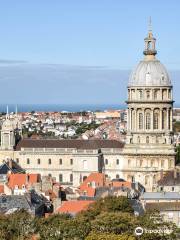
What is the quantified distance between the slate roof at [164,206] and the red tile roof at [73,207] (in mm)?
3897

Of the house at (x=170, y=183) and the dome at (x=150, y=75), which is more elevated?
the dome at (x=150, y=75)

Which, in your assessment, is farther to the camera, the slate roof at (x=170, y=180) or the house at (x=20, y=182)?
the slate roof at (x=170, y=180)

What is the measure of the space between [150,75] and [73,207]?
75.9ft

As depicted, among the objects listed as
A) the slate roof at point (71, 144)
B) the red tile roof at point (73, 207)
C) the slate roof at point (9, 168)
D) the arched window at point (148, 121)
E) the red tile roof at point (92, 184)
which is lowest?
the red tile roof at point (73, 207)

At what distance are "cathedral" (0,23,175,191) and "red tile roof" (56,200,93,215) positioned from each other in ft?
55.0

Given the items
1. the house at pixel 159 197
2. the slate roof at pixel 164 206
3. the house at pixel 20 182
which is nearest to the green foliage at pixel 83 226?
the slate roof at pixel 164 206

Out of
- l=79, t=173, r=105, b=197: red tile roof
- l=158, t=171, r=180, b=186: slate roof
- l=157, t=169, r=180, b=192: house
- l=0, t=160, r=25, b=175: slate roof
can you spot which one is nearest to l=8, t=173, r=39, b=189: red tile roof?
l=79, t=173, r=105, b=197: red tile roof

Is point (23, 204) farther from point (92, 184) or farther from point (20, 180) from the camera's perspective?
point (20, 180)

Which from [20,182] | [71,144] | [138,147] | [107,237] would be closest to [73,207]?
[20,182]

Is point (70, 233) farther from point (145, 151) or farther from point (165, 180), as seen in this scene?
point (145, 151)

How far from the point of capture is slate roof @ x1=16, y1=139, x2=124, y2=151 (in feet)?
298

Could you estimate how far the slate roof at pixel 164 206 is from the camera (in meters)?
69.7

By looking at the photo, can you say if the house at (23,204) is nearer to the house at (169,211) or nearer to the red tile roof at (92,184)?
the house at (169,211)

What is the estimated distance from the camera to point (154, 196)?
246 ft
